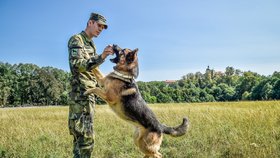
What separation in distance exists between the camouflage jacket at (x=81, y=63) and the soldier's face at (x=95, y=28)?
142 millimetres

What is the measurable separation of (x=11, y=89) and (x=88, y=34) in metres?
81.1

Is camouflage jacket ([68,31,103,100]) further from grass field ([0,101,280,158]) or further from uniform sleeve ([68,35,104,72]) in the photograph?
grass field ([0,101,280,158])

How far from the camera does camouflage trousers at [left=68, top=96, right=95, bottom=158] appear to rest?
16.5 ft

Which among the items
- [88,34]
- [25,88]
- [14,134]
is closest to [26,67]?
[25,88]

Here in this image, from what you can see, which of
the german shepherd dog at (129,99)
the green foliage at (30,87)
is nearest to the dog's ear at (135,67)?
the german shepherd dog at (129,99)

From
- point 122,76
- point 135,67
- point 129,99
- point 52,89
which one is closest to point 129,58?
point 135,67

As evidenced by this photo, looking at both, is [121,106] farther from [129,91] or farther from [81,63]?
[81,63]

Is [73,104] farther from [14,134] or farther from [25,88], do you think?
[25,88]

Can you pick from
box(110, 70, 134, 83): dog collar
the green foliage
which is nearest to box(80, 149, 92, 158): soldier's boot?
box(110, 70, 134, 83): dog collar

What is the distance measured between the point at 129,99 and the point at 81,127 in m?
0.88

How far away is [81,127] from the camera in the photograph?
5020mm

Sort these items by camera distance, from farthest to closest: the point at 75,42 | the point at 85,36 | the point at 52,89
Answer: the point at 52,89 → the point at 85,36 → the point at 75,42

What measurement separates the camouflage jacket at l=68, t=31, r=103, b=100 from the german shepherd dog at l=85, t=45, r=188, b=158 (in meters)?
0.15

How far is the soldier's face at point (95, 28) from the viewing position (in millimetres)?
5055
